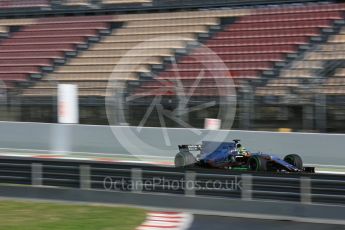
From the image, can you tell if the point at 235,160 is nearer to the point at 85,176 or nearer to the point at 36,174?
the point at 85,176

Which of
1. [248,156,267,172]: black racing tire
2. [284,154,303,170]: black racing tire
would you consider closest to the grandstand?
[284,154,303,170]: black racing tire

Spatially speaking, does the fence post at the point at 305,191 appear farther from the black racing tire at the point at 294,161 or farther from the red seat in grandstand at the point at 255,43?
the red seat in grandstand at the point at 255,43

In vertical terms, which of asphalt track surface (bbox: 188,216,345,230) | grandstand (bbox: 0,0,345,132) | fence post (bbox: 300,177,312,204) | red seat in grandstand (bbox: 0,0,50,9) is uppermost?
red seat in grandstand (bbox: 0,0,50,9)

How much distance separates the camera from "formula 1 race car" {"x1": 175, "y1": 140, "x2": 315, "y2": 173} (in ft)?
29.2

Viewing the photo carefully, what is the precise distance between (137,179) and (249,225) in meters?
1.82

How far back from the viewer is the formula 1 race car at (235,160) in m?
8.89

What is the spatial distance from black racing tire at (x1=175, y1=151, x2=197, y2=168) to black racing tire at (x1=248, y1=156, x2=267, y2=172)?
1110 mm

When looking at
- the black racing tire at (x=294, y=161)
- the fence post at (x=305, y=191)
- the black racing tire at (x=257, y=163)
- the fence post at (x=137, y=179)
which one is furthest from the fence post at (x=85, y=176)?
the black racing tire at (x=294, y=161)

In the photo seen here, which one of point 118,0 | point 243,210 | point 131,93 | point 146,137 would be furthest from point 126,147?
point 118,0

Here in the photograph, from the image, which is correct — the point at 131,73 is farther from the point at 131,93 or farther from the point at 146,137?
the point at 146,137

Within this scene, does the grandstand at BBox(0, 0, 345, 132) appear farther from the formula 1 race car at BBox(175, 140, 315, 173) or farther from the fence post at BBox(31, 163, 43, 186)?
the fence post at BBox(31, 163, 43, 186)

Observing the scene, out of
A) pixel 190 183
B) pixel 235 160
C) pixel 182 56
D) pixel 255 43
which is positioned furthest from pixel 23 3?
pixel 190 183

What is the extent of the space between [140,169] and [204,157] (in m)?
1.91

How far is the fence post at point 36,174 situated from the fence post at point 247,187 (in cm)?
308
